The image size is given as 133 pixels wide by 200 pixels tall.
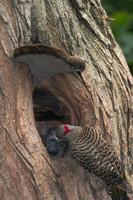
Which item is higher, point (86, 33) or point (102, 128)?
point (86, 33)

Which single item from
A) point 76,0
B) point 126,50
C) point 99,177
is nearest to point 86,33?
point 76,0

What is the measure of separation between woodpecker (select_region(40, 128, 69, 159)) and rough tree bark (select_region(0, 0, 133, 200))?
0.40ft

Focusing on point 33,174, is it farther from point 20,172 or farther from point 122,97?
point 122,97

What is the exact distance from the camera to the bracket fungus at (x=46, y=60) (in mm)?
6441

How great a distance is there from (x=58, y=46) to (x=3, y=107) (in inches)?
28.8

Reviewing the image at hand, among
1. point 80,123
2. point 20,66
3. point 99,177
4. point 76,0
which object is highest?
point 76,0

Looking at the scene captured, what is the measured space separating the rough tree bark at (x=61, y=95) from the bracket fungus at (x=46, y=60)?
0.11 m

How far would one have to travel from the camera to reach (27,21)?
269 inches

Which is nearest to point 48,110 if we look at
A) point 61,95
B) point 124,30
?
point 61,95

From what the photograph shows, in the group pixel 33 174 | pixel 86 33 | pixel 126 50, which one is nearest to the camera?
pixel 33 174

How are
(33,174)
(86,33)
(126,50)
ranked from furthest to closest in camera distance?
(126,50) → (86,33) → (33,174)

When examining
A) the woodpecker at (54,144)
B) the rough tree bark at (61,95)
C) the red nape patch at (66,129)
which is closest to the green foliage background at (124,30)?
the rough tree bark at (61,95)

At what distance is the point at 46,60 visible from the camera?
6625 mm

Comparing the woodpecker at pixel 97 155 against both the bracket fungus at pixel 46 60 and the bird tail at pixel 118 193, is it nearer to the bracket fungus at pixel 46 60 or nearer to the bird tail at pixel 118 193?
the bird tail at pixel 118 193
